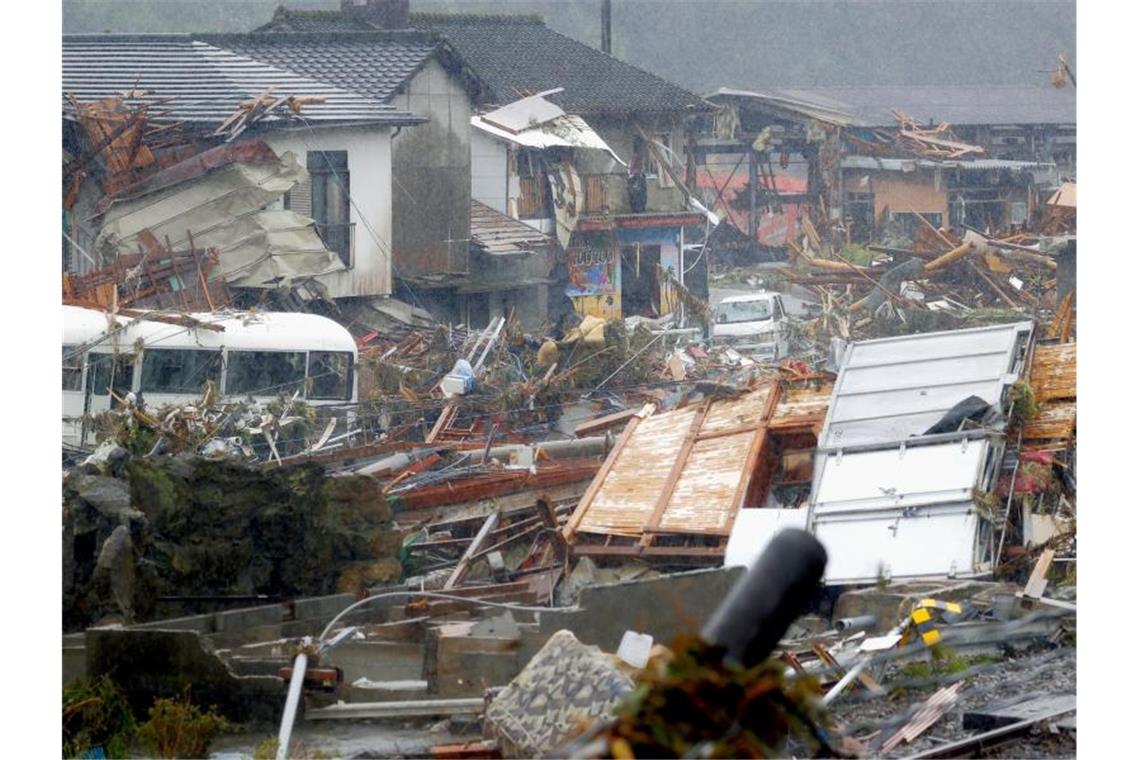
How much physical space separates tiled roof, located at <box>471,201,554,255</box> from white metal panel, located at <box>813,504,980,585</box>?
206 inches

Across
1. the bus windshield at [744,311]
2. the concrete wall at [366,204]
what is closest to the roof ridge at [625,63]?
the bus windshield at [744,311]

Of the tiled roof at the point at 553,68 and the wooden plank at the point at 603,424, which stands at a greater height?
the tiled roof at the point at 553,68

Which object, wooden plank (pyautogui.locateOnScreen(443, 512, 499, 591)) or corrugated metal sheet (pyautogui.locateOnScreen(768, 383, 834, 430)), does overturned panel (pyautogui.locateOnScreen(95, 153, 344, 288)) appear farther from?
corrugated metal sheet (pyautogui.locateOnScreen(768, 383, 834, 430))

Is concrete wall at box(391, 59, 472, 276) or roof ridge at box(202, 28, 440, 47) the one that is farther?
roof ridge at box(202, 28, 440, 47)

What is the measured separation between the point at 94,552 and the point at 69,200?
13.1ft

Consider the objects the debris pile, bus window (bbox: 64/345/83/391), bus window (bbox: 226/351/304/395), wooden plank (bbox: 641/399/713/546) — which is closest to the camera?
the debris pile

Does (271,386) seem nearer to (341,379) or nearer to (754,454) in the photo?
(341,379)

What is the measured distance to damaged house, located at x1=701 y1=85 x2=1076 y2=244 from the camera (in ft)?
42.9

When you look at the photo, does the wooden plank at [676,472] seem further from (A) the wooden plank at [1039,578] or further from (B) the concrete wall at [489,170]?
(B) the concrete wall at [489,170]

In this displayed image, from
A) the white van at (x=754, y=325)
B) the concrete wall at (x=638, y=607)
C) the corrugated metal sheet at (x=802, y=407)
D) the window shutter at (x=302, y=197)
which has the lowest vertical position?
the concrete wall at (x=638, y=607)

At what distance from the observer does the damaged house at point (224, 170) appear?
31.5ft

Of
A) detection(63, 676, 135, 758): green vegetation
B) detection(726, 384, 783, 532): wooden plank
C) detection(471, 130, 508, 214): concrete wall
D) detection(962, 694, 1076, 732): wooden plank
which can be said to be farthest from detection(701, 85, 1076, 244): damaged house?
detection(63, 676, 135, 758): green vegetation

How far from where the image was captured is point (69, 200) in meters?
9.57

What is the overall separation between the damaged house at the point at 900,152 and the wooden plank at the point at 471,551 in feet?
23.0
